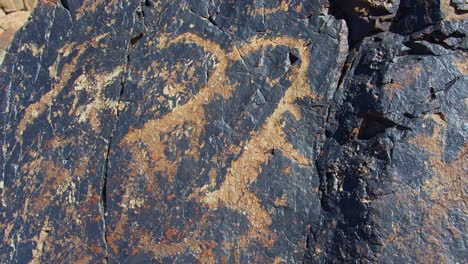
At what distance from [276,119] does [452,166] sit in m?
0.45

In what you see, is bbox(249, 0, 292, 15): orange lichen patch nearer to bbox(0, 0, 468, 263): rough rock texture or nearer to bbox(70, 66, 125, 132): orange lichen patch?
bbox(0, 0, 468, 263): rough rock texture

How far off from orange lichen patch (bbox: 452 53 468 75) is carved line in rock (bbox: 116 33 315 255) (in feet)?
1.14

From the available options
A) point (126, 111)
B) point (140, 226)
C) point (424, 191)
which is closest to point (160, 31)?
point (126, 111)

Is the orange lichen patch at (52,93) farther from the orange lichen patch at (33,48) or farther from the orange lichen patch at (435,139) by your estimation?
the orange lichen patch at (435,139)

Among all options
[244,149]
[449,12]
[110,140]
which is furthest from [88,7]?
[449,12]

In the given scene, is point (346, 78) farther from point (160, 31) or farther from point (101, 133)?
point (101, 133)

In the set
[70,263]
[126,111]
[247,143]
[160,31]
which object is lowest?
[70,263]

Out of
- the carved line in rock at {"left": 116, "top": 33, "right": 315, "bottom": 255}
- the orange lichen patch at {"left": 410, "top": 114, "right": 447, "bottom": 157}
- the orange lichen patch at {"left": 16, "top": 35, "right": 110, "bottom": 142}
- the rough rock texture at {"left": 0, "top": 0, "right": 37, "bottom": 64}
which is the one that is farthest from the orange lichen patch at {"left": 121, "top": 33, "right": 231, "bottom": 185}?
the rough rock texture at {"left": 0, "top": 0, "right": 37, "bottom": 64}

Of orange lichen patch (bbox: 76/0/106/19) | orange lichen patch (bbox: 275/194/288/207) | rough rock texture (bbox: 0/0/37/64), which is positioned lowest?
orange lichen patch (bbox: 275/194/288/207)

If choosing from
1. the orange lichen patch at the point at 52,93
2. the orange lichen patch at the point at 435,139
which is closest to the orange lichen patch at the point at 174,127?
the orange lichen patch at the point at 52,93

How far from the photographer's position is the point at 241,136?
5.02 ft

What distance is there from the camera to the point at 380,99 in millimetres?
1366

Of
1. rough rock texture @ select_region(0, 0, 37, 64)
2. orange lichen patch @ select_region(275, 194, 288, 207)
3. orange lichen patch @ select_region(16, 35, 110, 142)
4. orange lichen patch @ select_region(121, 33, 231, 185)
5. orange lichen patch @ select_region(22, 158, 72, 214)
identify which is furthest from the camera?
rough rock texture @ select_region(0, 0, 37, 64)

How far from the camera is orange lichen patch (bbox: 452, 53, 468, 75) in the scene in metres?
1.33
